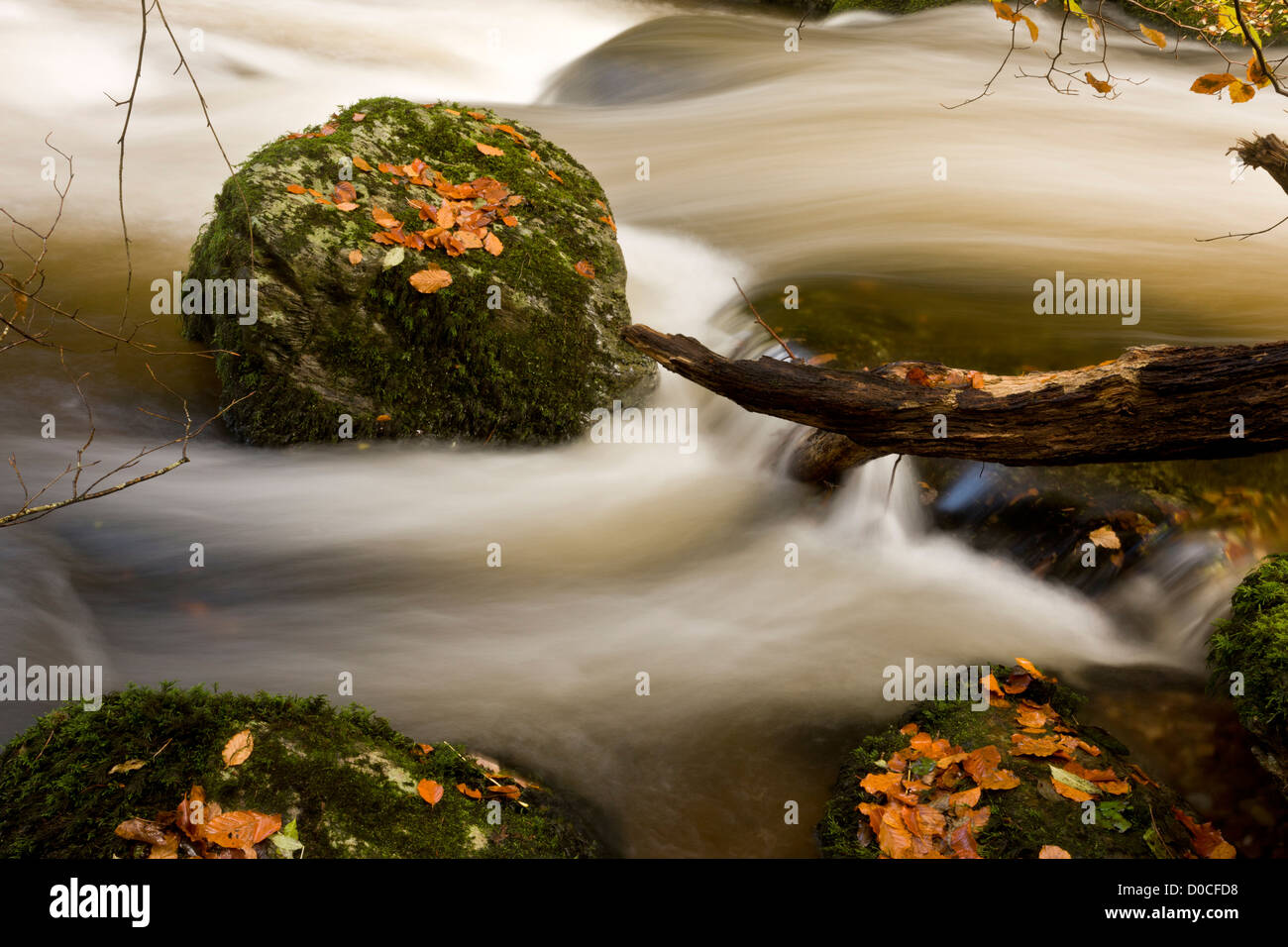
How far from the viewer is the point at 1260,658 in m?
3.35

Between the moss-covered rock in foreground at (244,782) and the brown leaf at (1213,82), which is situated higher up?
the brown leaf at (1213,82)

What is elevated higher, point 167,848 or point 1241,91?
point 1241,91

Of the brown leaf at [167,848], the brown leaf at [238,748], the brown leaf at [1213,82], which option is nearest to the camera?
the brown leaf at [167,848]

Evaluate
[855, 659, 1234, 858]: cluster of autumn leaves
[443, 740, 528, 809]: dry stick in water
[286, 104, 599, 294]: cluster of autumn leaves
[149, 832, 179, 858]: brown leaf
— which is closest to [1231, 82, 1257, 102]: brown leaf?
[855, 659, 1234, 858]: cluster of autumn leaves

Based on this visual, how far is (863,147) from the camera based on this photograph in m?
9.16

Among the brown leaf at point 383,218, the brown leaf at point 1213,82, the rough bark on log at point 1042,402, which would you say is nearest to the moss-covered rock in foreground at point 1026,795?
the rough bark on log at point 1042,402

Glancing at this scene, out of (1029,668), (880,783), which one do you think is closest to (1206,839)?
(1029,668)

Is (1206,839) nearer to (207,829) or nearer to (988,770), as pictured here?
(988,770)

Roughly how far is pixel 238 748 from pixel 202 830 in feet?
0.93

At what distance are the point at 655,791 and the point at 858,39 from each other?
12.1 meters

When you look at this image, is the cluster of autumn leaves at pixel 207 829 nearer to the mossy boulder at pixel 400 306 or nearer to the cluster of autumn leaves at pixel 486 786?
the cluster of autumn leaves at pixel 486 786

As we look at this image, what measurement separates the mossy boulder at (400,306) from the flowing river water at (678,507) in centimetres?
28

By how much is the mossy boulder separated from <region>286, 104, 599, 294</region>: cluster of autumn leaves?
0.08 feet

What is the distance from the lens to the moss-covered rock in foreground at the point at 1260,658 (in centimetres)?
316
